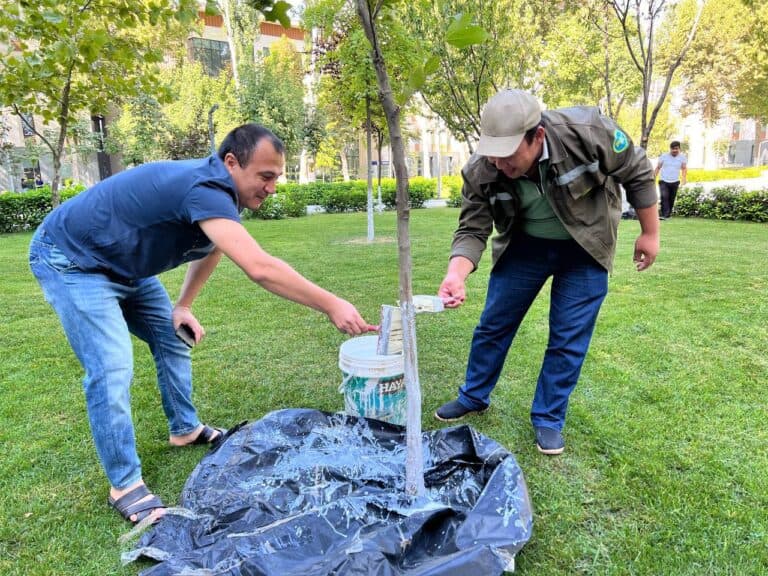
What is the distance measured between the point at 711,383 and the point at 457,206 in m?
16.3

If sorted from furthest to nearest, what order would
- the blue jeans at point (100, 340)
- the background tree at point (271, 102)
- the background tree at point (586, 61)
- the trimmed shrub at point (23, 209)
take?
1. the background tree at point (271, 102)
2. the trimmed shrub at point (23, 209)
3. the background tree at point (586, 61)
4. the blue jeans at point (100, 340)

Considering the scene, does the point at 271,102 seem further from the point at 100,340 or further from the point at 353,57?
the point at 100,340

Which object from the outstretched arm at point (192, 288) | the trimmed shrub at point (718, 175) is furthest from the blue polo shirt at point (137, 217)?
the trimmed shrub at point (718, 175)

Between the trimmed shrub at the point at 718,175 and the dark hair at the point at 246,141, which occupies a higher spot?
the trimmed shrub at the point at 718,175

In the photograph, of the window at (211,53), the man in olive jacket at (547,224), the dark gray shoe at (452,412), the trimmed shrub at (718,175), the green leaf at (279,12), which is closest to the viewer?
the green leaf at (279,12)

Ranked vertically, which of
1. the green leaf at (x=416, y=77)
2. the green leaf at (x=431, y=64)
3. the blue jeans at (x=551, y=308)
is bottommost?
the blue jeans at (x=551, y=308)

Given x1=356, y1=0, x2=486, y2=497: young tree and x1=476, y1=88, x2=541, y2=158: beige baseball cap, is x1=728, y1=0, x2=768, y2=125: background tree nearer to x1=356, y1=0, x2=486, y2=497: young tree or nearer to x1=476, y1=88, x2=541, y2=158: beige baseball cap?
x1=476, y1=88, x2=541, y2=158: beige baseball cap

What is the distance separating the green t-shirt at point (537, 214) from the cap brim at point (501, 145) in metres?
0.33

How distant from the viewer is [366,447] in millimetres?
2236

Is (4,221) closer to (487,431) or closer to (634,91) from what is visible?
(487,431)

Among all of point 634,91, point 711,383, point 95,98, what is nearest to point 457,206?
point 634,91

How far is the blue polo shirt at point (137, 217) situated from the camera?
1806 mm

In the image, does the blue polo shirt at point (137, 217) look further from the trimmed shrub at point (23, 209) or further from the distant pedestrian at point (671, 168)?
the trimmed shrub at point (23, 209)

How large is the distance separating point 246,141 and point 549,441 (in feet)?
6.21
